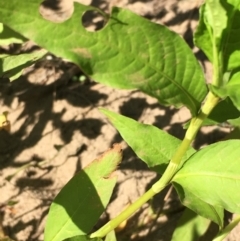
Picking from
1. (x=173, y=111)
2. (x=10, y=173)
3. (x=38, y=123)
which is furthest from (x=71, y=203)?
(x=173, y=111)

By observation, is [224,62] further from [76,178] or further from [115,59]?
[76,178]

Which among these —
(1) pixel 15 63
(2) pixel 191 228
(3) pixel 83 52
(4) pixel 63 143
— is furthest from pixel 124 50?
(4) pixel 63 143

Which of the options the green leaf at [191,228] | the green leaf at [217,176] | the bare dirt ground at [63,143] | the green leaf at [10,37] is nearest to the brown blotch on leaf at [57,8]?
the bare dirt ground at [63,143]

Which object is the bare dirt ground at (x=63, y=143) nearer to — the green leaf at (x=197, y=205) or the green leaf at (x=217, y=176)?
the green leaf at (x=197, y=205)

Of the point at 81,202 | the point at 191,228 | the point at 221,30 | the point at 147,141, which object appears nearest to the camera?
the point at 221,30

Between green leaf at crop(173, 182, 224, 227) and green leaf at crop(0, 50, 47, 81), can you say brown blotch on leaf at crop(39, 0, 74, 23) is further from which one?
green leaf at crop(173, 182, 224, 227)

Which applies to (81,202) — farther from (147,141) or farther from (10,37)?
(10,37)

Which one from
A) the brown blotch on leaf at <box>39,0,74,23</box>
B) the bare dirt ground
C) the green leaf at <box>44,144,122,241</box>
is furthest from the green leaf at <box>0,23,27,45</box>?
the brown blotch on leaf at <box>39,0,74,23</box>

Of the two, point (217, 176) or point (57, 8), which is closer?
point (217, 176)
